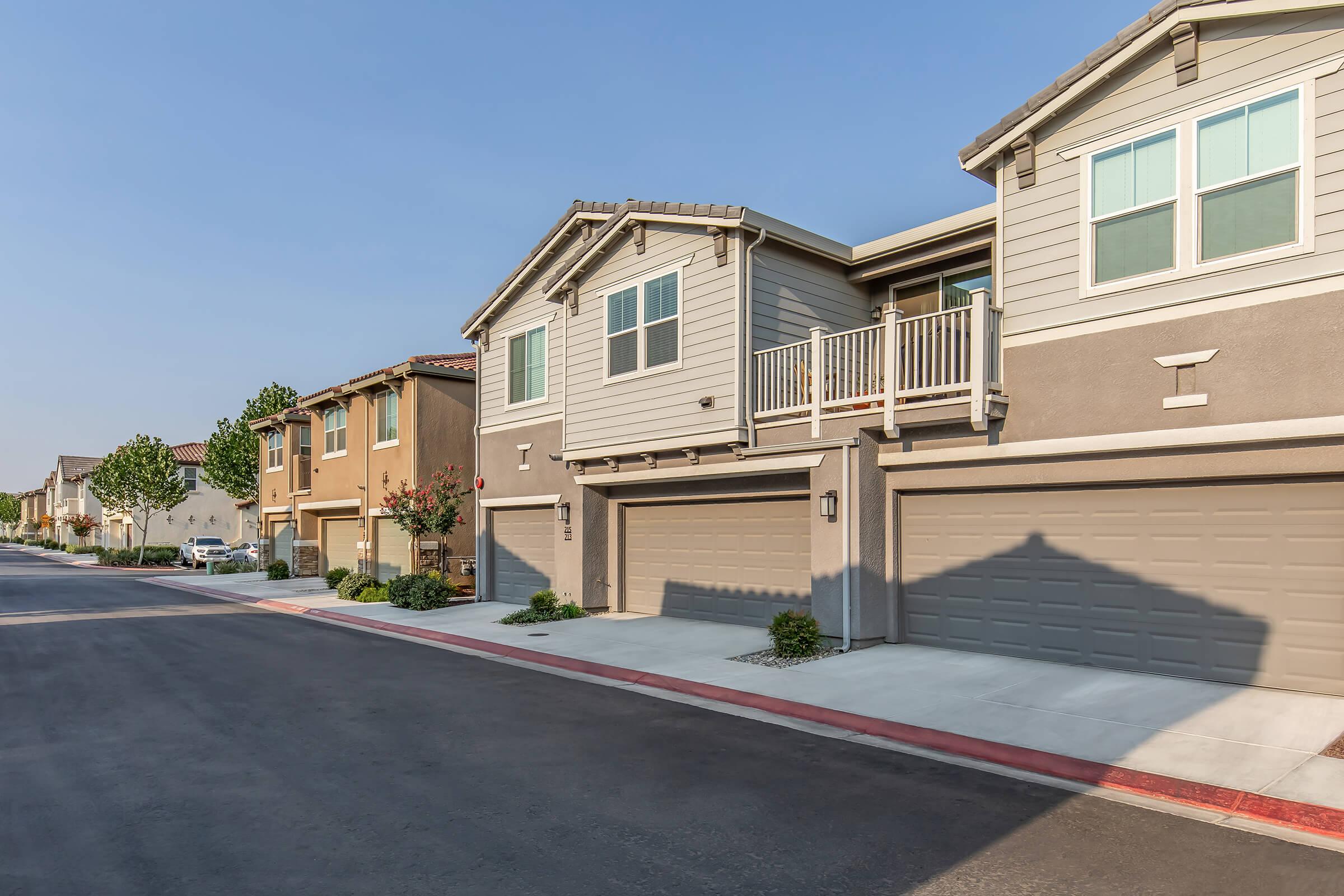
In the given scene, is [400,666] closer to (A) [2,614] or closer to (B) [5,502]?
(A) [2,614]

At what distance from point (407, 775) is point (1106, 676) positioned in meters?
7.79

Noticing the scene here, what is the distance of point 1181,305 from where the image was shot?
9656 millimetres

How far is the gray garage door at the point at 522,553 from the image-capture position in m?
19.1

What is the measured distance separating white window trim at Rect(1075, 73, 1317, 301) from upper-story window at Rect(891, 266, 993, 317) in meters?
3.84

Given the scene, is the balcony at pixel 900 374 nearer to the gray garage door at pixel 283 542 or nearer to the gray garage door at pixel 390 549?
the gray garage door at pixel 390 549

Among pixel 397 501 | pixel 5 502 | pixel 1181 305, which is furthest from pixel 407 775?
pixel 5 502

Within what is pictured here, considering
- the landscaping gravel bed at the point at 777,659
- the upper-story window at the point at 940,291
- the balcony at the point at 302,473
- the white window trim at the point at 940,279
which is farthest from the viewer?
the balcony at the point at 302,473

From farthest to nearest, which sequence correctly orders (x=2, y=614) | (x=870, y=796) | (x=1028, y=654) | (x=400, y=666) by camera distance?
(x=2, y=614)
(x=400, y=666)
(x=1028, y=654)
(x=870, y=796)

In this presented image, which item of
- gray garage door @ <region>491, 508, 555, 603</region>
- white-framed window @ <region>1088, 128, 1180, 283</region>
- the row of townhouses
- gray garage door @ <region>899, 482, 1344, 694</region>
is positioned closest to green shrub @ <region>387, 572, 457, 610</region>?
gray garage door @ <region>491, 508, 555, 603</region>

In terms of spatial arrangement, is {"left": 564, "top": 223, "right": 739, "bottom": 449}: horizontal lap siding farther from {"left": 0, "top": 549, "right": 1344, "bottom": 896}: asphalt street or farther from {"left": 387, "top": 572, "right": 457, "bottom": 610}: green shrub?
{"left": 0, "top": 549, "right": 1344, "bottom": 896}: asphalt street

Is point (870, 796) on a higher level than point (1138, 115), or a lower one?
lower

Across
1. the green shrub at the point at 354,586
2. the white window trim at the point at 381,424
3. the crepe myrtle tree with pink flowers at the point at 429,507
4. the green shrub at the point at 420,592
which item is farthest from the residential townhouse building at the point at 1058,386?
the white window trim at the point at 381,424

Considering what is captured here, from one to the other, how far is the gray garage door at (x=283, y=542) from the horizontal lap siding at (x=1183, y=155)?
27.4m

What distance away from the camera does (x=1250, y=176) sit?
9242 millimetres
